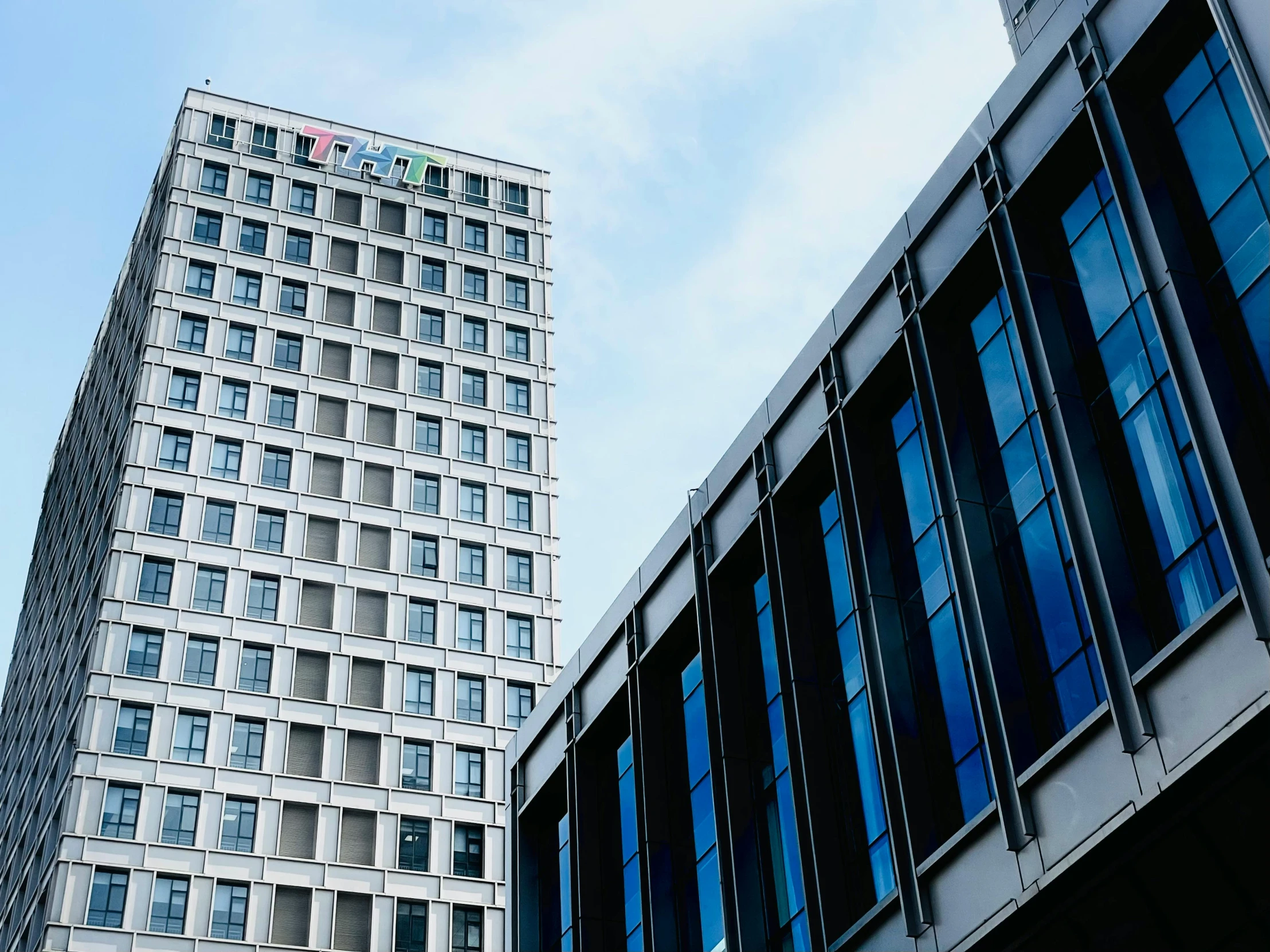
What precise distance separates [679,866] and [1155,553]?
13704mm

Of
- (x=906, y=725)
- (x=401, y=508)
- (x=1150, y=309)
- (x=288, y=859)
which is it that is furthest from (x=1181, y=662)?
(x=401, y=508)

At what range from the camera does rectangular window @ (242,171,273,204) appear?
7306 cm

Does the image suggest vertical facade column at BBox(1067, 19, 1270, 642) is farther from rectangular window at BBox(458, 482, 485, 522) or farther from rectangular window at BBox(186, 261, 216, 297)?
rectangular window at BBox(186, 261, 216, 297)

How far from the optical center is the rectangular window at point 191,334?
6719 cm

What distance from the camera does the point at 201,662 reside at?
193ft

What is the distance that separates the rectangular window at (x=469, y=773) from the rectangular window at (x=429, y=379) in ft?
55.6

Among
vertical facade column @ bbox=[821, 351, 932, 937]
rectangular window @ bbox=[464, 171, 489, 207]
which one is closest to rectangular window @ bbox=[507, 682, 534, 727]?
rectangular window @ bbox=[464, 171, 489, 207]

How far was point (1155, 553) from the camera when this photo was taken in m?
19.6

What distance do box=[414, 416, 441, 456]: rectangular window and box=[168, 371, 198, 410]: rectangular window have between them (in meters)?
9.18

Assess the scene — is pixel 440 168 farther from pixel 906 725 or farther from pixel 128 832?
pixel 906 725

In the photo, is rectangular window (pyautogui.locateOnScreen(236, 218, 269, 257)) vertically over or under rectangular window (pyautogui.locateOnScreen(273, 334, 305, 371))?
over

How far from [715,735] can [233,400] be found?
42.2 m

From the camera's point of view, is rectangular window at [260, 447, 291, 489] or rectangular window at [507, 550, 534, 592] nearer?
rectangular window at [260, 447, 291, 489]

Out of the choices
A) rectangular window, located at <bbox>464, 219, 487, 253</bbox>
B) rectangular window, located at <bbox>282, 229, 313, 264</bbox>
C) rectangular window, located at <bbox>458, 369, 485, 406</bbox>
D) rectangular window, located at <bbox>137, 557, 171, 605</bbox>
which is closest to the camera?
rectangular window, located at <bbox>137, 557, 171, 605</bbox>
